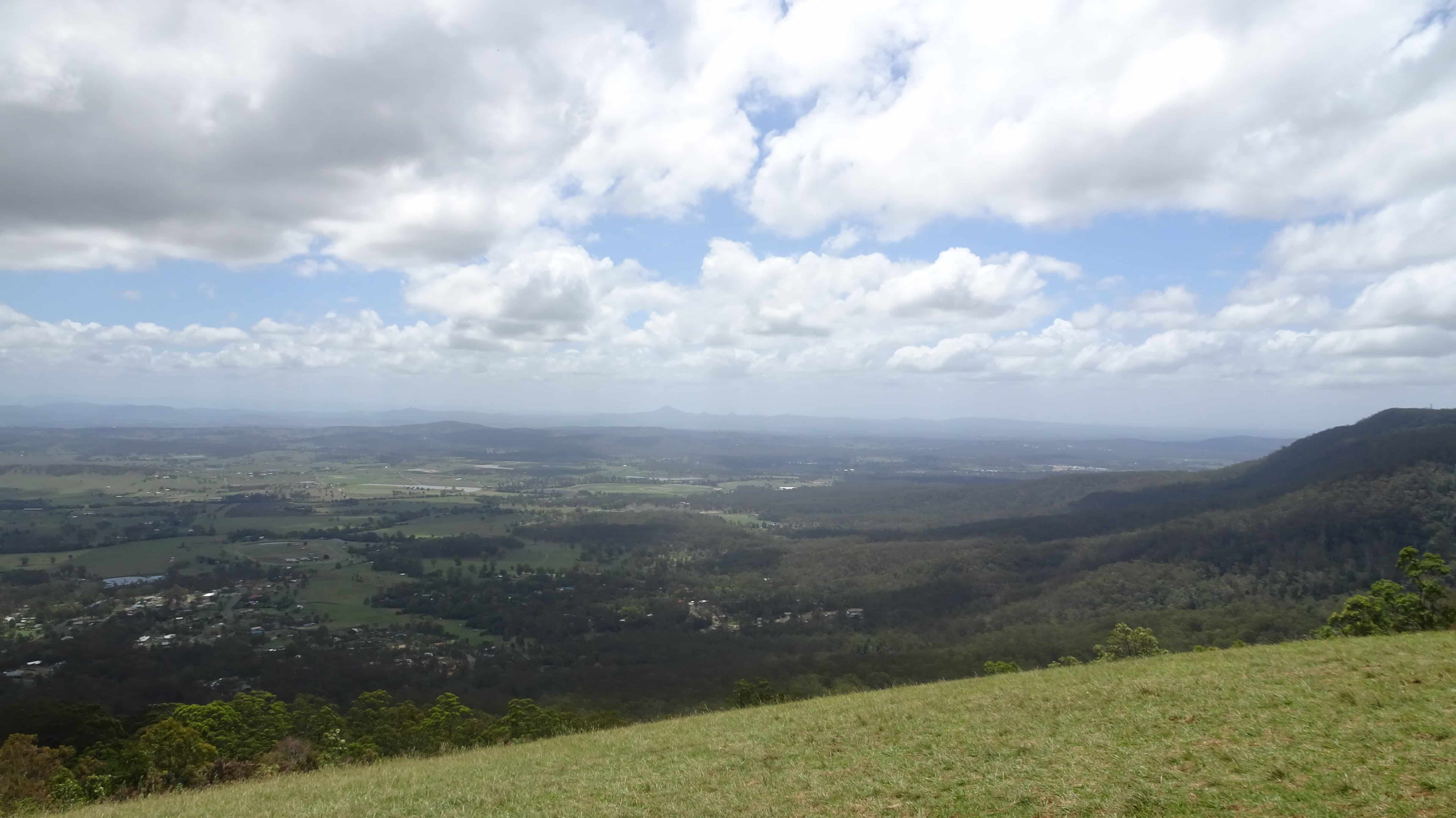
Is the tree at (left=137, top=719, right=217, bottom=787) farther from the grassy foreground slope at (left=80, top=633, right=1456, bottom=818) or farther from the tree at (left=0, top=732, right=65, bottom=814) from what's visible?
the grassy foreground slope at (left=80, top=633, right=1456, bottom=818)

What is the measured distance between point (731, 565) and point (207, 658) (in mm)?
100580

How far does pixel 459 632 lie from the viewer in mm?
103875

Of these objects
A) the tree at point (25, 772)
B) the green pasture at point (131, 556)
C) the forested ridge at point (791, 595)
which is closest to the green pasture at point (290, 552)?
the forested ridge at point (791, 595)

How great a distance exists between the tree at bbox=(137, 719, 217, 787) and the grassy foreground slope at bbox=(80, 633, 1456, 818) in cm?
632

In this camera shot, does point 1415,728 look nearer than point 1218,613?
Yes

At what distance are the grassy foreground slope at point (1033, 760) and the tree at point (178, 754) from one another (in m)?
6.32

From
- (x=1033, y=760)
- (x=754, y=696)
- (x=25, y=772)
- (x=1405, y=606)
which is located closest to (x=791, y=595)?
(x=754, y=696)

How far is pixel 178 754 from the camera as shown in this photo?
26516 mm

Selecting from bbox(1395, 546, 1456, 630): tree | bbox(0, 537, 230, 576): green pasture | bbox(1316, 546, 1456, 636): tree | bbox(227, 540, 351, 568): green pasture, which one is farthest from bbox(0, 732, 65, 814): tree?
bbox(0, 537, 230, 576): green pasture

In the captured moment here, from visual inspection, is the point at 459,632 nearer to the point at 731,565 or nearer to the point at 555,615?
the point at 555,615

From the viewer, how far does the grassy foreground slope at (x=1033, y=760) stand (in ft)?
40.7

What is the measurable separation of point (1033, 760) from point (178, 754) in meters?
30.6

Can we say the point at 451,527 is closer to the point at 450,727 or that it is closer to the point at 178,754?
the point at 450,727

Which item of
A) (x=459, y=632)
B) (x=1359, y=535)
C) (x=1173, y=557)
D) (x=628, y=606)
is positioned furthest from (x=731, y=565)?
(x=1359, y=535)
